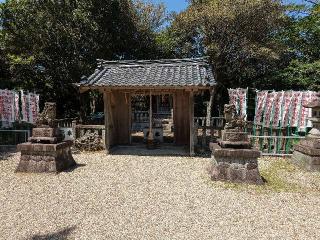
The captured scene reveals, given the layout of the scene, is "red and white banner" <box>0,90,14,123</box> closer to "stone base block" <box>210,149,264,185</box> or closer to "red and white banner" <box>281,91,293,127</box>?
"stone base block" <box>210,149,264,185</box>

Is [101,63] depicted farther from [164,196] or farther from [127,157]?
[164,196]

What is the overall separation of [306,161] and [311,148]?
498 millimetres

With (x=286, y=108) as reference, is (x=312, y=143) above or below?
below

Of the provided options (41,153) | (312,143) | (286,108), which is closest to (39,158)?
(41,153)

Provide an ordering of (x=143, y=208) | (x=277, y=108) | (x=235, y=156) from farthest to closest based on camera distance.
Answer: (x=277, y=108), (x=235, y=156), (x=143, y=208)

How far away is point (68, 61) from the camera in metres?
17.4

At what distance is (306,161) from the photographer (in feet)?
29.4

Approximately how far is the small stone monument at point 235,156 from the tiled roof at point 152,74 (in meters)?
2.64

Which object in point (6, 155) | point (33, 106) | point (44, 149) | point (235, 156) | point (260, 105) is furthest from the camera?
point (33, 106)

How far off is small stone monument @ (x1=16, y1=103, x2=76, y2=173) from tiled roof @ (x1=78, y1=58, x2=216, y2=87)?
2.41 meters

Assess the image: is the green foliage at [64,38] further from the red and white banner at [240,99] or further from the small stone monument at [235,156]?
the small stone monument at [235,156]

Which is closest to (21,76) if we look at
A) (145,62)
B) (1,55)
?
(1,55)

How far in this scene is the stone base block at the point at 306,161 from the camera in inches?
339

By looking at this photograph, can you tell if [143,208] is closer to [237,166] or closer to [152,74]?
[237,166]
